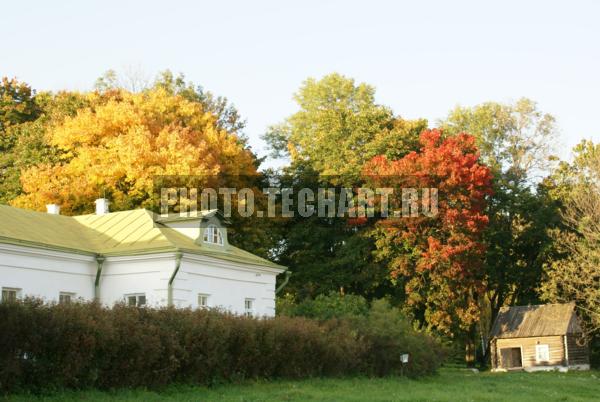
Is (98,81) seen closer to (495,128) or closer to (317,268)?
(317,268)

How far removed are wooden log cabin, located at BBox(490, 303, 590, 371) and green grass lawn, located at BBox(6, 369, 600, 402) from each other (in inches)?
623

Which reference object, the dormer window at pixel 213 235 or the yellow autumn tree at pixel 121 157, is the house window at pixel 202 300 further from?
the yellow autumn tree at pixel 121 157

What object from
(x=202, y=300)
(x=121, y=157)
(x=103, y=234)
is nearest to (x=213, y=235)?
(x=202, y=300)

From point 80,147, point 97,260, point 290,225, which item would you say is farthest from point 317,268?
point 97,260

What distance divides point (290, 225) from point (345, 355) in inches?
807

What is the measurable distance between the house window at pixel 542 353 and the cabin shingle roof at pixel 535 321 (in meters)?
0.87

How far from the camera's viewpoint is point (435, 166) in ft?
139

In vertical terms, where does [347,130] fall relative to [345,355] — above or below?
above

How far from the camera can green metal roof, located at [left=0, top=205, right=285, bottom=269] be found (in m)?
28.3

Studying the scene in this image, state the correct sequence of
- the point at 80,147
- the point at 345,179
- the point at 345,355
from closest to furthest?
the point at 345,355 → the point at 80,147 → the point at 345,179

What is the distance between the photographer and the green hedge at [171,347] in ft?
56.9

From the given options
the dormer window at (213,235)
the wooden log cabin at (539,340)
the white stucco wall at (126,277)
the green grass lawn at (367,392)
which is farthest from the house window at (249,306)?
the wooden log cabin at (539,340)

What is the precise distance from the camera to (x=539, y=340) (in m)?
46.9

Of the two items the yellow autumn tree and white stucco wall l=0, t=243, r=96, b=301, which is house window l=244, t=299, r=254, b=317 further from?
the yellow autumn tree
